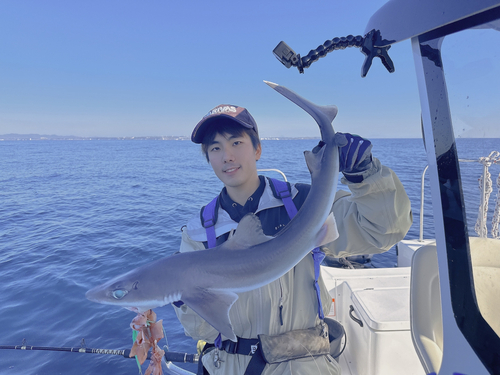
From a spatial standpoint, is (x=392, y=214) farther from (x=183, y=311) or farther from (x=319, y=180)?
(x=183, y=311)

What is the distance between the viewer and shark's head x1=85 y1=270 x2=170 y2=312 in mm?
2035

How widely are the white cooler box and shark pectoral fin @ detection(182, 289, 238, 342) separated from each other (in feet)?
7.61

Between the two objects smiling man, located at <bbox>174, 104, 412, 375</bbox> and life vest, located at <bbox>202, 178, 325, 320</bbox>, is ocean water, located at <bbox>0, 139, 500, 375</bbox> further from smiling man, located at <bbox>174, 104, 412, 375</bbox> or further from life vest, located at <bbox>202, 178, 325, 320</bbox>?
life vest, located at <bbox>202, 178, 325, 320</bbox>

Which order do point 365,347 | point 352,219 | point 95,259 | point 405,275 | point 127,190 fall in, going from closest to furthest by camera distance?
point 352,219, point 365,347, point 405,275, point 95,259, point 127,190

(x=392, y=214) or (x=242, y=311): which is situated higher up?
(x=392, y=214)

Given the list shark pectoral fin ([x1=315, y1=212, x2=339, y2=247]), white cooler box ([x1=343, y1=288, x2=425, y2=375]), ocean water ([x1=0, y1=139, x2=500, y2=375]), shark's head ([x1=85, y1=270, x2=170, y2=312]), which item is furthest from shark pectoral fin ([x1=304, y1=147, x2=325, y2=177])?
white cooler box ([x1=343, y1=288, x2=425, y2=375])

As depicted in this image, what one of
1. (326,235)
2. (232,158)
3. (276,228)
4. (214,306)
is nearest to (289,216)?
(276,228)

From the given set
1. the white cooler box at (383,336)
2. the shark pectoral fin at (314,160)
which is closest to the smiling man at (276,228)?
the shark pectoral fin at (314,160)

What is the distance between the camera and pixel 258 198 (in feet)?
9.49

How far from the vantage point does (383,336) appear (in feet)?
11.2

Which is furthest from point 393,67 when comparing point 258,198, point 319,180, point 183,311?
point 183,311

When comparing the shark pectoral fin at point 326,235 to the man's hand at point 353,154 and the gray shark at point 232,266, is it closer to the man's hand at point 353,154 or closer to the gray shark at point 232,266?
the gray shark at point 232,266

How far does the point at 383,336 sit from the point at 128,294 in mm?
2959

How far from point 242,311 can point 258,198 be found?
1.05 m
